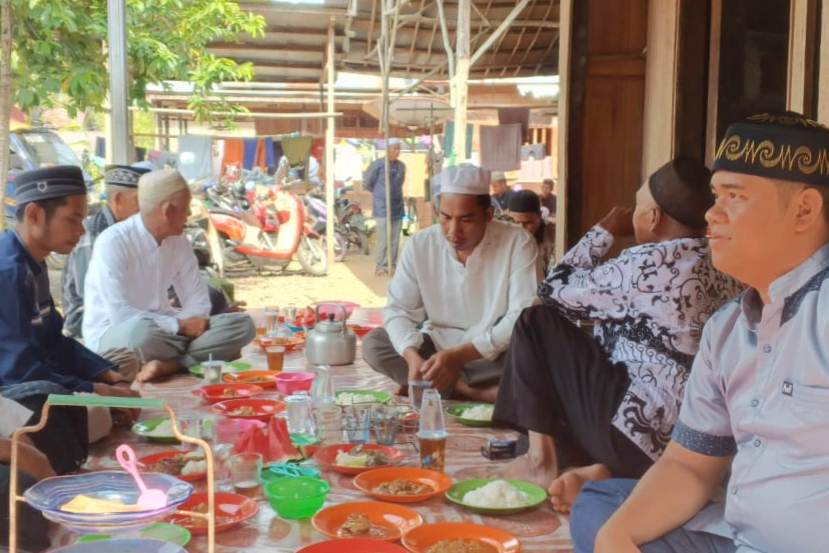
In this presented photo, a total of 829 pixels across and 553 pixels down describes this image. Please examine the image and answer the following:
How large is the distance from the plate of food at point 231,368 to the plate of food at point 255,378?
18 cm

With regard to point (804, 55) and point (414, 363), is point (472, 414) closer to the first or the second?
point (414, 363)

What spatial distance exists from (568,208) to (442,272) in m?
1.05

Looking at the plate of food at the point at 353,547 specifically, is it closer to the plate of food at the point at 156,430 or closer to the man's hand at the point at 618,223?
the plate of food at the point at 156,430

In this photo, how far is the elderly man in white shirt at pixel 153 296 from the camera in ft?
15.6

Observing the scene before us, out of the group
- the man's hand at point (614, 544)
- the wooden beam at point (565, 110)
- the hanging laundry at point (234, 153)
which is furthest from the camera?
the hanging laundry at point (234, 153)

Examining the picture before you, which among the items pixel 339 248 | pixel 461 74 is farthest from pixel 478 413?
pixel 339 248

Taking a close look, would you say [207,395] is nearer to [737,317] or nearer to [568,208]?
[568,208]

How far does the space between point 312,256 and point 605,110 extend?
855 cm

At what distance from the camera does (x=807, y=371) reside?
5.60 feet

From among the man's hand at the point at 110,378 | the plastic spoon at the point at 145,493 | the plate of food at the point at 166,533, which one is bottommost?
the plate of food at the point at 166,533

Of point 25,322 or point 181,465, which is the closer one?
point 181,465

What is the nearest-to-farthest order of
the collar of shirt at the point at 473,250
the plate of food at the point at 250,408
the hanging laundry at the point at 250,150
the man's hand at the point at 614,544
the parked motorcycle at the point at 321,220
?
1. the man's hand at the point at 614,544
2. the plate of food at the point at 250,408
3. the collar of shirt at the point at 473,250
4. the hanging laundry at the point at 250,150
5. the parked motorcycle at the point at 321,220

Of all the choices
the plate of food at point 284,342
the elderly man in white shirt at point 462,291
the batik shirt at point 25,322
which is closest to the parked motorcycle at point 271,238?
the plate of food at point 284,342

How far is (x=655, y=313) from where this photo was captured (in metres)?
2.88
